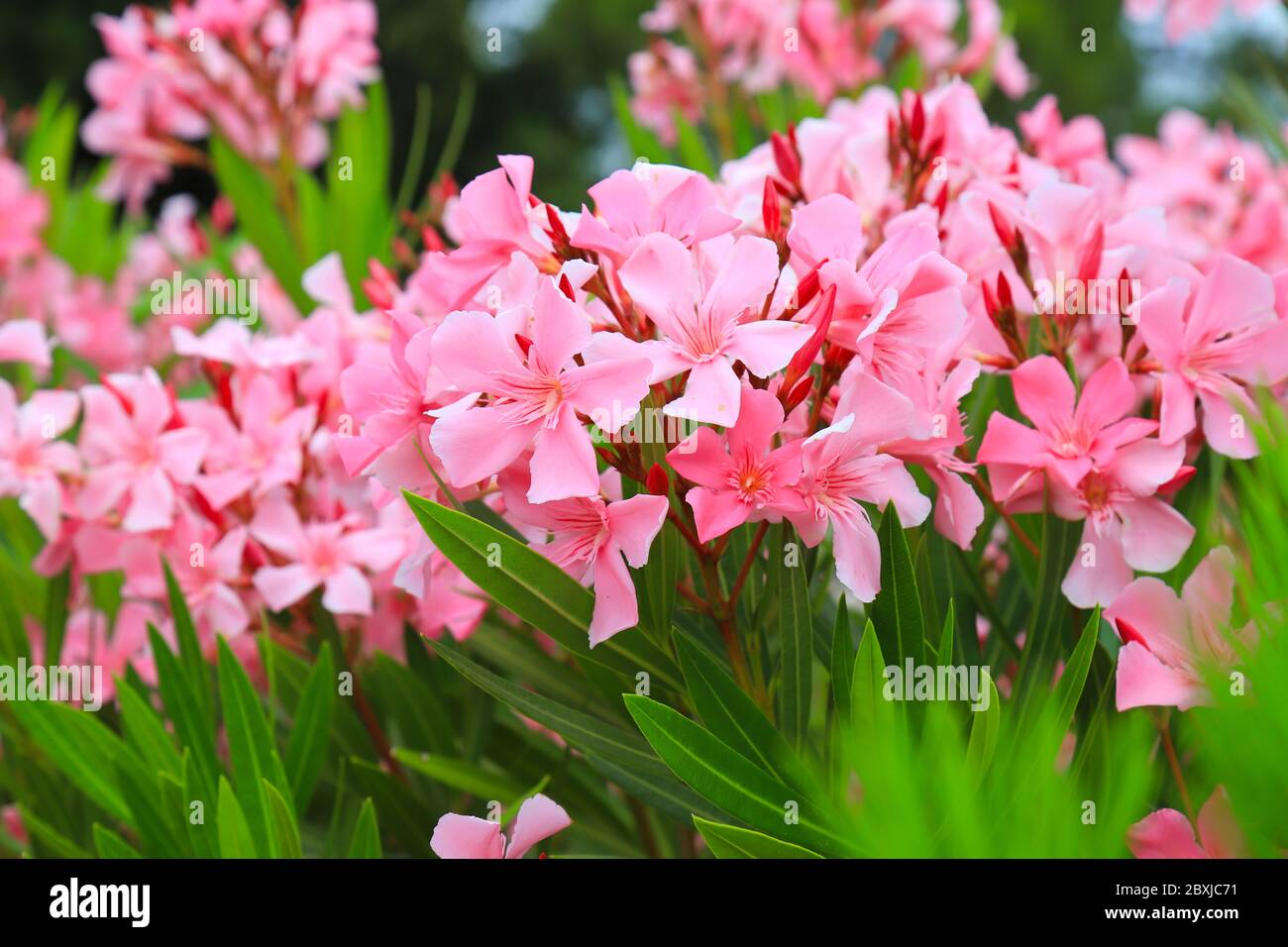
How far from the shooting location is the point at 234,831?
0.60 metres

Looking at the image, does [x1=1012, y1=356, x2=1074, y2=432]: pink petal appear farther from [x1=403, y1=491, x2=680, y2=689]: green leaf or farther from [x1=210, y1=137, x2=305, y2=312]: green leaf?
[x1=210, y1=137, x2=305, y2=312]: green leaf

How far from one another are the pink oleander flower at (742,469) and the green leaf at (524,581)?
78 mm

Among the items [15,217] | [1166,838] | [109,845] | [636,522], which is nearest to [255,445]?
[109,845]

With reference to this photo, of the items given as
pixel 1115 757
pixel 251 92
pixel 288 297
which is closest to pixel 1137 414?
pixel 1115 757

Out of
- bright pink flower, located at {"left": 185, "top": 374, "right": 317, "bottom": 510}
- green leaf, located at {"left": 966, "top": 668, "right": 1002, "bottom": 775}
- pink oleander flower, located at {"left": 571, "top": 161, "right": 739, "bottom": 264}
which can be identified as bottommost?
green leaf, located at {"left": 966, "top": 668, "right": 1002, "bottom": 775}

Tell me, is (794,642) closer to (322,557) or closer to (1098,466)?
(1098,466)

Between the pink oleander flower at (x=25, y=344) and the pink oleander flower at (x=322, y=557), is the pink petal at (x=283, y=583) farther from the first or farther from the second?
the pink oleander flower at (x=25, y=344)

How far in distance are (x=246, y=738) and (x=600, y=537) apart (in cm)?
28

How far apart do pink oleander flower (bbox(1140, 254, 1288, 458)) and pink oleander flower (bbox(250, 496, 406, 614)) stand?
48cm

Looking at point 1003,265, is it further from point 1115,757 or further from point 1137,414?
point 1115,757

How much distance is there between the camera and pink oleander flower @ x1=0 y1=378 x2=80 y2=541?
87 centimetres

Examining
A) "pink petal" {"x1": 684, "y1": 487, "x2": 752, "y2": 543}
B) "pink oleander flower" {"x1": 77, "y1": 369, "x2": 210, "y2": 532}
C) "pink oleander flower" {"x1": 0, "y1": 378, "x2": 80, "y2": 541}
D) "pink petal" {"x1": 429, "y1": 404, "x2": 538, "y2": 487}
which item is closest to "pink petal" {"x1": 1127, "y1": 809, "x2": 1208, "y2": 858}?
"pink petal" {"x1": 684, "y1": 487, "x2": 752, "y2": 543}

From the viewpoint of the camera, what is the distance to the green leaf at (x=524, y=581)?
544 mm

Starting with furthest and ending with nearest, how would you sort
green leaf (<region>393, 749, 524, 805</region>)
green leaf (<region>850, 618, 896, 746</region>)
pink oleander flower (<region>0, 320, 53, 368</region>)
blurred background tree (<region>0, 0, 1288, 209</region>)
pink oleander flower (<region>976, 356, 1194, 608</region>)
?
1. blurred background tree (<region>0, 0, 1288, 209</region>)
2. pink oleander flower (<region>0, 320, 53, 368</region>)
3. green leaf (<region>393, 749, 524, 805</region>)
4. pink oleander flower (<region>976, 356, 1194, 608</region>)
5. green leaf (<region>850, 618, 896, 746</region>)
